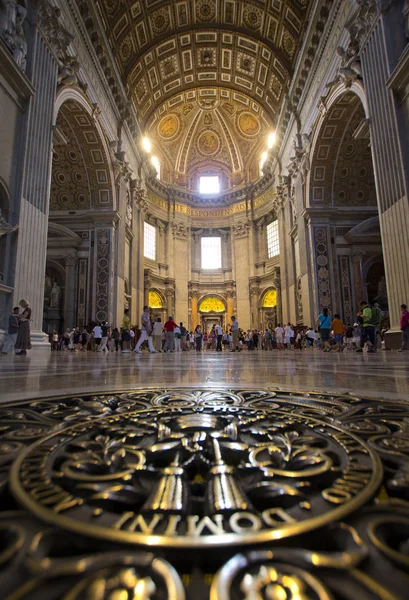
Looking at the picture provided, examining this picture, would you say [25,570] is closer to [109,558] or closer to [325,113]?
[109,558]

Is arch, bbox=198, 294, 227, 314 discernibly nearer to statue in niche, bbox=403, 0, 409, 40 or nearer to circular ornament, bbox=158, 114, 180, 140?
circular ornament, bbox=158, 114, 180, 140

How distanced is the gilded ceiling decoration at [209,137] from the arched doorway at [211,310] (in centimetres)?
765

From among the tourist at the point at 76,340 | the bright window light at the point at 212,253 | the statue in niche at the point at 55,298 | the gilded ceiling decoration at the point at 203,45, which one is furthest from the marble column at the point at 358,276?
the bright window light at the point at 212,253

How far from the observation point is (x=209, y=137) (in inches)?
906

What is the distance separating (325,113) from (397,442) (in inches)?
475

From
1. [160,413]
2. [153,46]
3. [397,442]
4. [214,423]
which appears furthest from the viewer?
[153,46]

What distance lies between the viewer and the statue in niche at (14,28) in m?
6.07

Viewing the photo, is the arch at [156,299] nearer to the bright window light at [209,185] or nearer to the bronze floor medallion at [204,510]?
the bright window light at [209,185]

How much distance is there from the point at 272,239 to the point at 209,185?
6.69 meters

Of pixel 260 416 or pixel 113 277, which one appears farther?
pixel 113 277

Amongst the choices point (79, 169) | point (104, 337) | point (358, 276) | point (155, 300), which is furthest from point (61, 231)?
point (358, 276)

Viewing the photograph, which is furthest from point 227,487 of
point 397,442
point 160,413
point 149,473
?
point 160,413

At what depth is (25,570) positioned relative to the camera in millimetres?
289

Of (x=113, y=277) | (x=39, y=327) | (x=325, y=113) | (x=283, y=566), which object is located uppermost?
(x=325, y=113)
